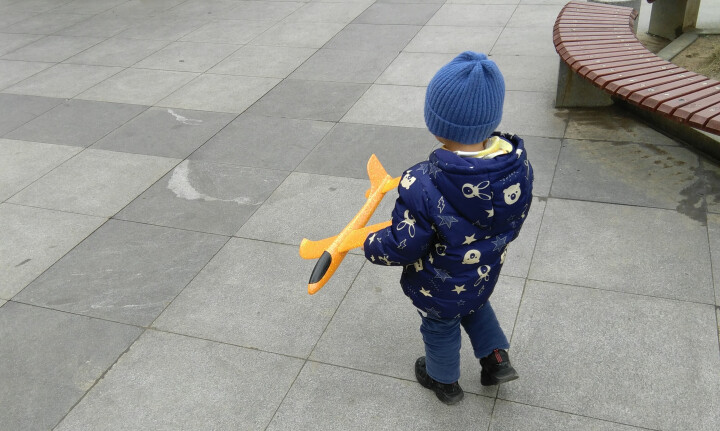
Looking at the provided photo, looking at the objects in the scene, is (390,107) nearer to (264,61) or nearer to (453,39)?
(453,39)

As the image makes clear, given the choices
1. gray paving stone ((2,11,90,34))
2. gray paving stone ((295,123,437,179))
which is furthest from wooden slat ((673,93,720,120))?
gray paving stone ((2,11,90,34))

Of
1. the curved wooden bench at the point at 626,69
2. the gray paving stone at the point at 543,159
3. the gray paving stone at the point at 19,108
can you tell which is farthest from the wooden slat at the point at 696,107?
the gray paving stone at the point at 19,108

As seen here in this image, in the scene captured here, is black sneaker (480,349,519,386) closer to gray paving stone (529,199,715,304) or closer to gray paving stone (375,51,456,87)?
gray paving stone (529,199,715,304)

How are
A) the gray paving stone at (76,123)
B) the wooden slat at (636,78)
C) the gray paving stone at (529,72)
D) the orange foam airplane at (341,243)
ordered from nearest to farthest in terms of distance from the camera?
the orange foam airplane at (341,243) → the wooden slat at (636,78) → the gray paving stone at (76,123) → the gray paving stone at (529,72)

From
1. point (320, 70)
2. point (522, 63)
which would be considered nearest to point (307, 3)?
point (320, 70)

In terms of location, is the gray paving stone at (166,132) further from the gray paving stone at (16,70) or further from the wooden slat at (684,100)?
the wooden slat at (684,100)

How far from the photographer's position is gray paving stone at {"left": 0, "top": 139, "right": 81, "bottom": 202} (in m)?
5.22

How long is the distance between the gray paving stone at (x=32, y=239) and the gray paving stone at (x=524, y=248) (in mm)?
2796

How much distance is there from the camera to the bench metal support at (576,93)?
5.36 meters

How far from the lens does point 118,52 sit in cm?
786

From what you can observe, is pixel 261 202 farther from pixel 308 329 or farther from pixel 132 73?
pixel 132 73

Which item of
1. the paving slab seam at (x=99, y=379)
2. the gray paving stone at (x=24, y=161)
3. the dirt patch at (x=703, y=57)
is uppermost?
the dirt patch at (x=703, y=57)

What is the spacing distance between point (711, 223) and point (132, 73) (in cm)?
583

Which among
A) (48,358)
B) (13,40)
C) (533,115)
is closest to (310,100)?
(533,115)
